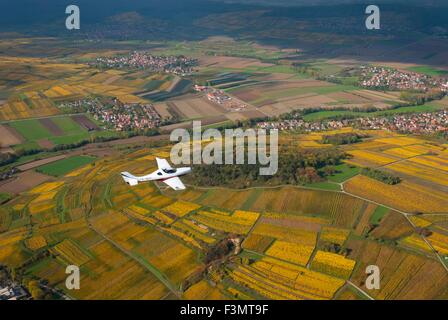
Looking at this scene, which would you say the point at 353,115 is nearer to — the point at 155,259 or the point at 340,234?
the point at 340,234

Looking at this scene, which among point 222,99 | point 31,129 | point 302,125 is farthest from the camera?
point 222,99

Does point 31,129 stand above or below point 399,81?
below

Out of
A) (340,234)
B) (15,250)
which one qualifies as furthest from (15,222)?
(340,234)

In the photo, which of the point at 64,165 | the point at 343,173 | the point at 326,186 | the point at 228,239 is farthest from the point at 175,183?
the point at 64,165

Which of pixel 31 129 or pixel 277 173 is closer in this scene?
pixel 277 173

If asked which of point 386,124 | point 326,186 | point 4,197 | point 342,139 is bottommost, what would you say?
point 4,197

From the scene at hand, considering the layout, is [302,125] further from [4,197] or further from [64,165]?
[4,197]
